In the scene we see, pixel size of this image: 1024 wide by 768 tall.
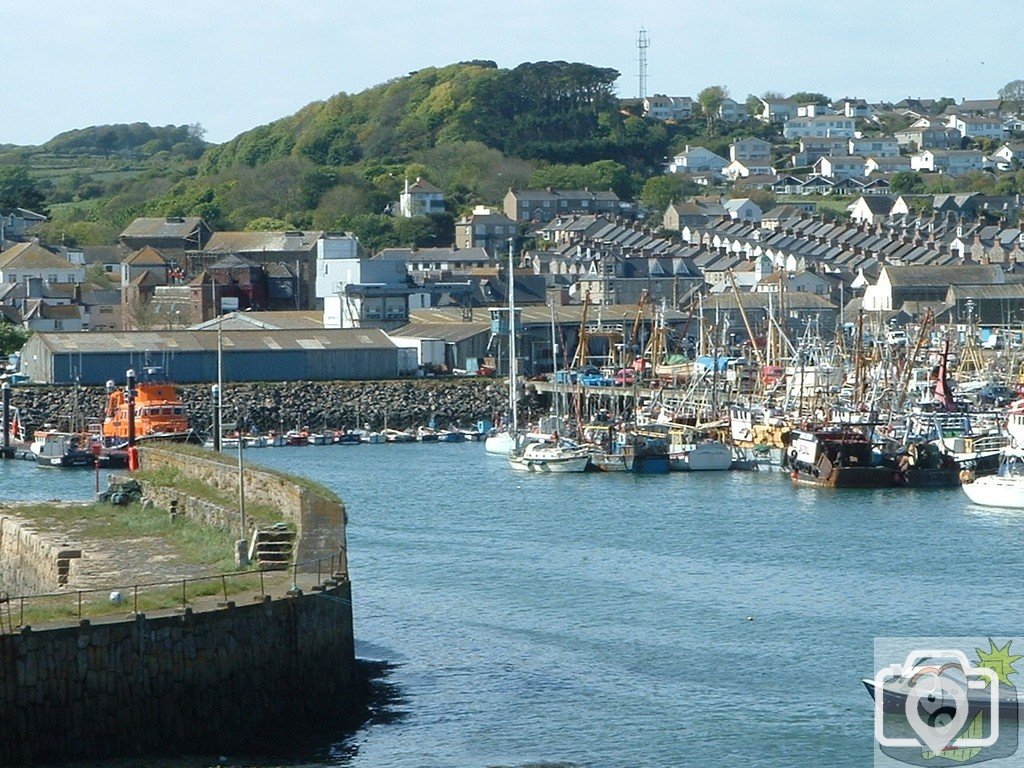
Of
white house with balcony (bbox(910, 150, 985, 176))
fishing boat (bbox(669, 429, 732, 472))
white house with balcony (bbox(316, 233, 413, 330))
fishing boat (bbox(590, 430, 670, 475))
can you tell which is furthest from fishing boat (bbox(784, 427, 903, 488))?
white house with balcony (bbox(910, 150, 985, 176))

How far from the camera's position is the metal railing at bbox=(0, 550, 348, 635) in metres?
15.0

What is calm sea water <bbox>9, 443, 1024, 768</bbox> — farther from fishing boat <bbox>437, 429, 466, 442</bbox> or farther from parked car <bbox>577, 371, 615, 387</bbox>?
parked car <bbox>577, 371, 615, 387</bbox>

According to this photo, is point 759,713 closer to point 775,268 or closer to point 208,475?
point 208,475

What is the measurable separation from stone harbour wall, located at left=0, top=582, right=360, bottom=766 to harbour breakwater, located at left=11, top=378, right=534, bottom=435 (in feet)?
103

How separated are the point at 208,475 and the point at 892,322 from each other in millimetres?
43506

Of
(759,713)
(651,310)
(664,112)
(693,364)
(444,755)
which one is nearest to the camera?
(444,755)

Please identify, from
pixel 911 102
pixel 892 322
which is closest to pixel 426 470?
pixel 892 322

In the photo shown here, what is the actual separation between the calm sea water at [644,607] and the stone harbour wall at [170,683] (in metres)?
0.66

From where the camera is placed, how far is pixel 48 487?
35938 millimetres

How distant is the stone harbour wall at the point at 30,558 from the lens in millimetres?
19828

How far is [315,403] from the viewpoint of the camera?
49.6 metres

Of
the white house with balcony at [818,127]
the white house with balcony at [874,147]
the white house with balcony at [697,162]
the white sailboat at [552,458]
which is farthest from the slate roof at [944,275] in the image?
the white house with balcony at [818,127]

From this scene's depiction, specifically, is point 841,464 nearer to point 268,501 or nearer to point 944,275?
point 268,501

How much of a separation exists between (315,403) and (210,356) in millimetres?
3201
